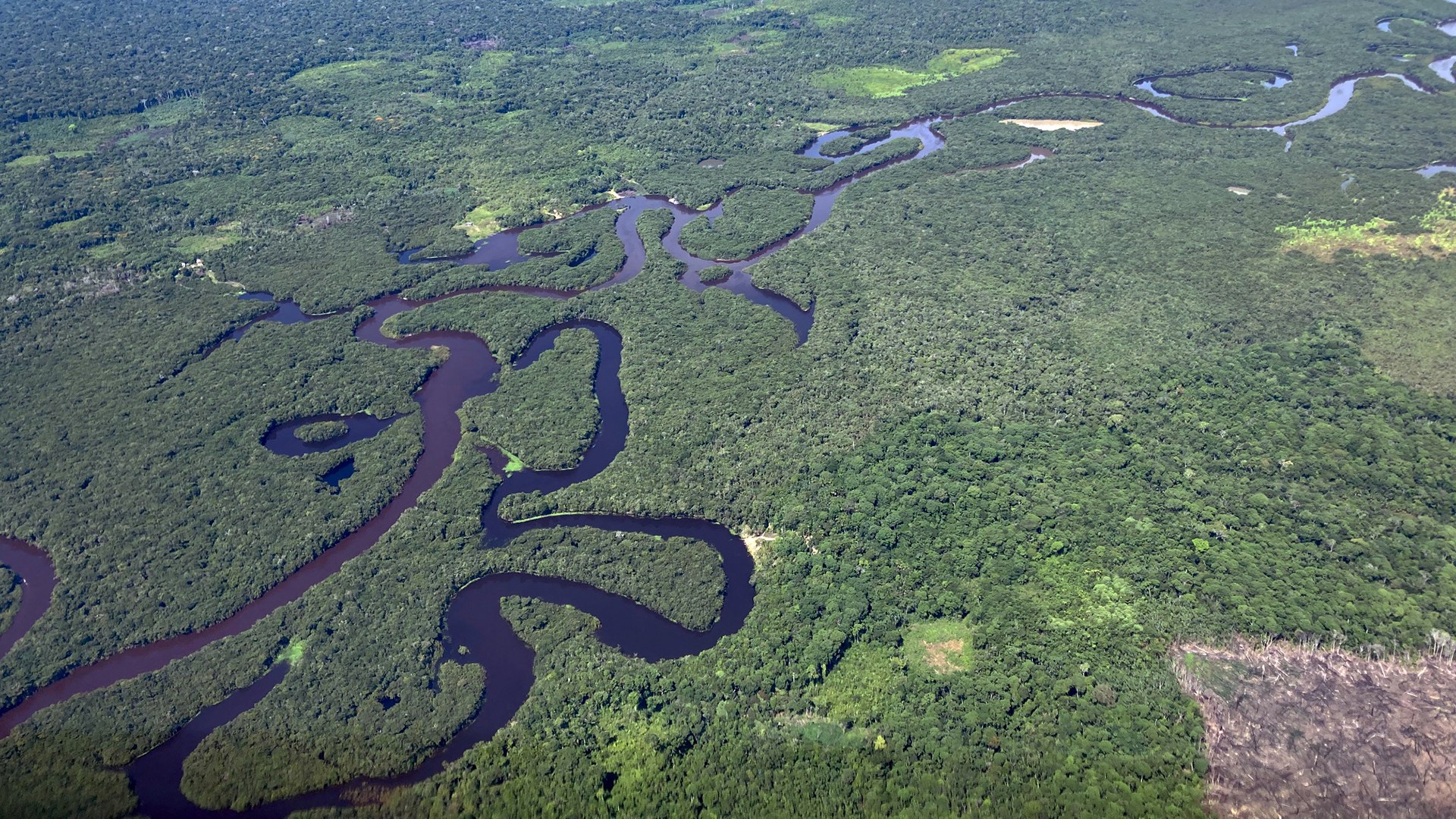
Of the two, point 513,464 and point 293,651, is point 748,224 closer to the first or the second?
point 513,464

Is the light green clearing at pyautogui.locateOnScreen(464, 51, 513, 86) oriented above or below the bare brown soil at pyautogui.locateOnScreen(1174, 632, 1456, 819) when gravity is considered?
above

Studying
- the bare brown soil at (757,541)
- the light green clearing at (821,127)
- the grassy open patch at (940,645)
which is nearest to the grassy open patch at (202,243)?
the bare brown soil at (757,541)

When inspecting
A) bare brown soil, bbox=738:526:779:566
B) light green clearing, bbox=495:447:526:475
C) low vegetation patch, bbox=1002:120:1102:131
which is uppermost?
low vegetation patch, bbox=1002:120:1102:131

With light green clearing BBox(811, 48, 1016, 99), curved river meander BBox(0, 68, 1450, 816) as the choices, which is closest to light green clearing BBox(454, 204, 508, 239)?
curved river meander BBox(0, 68, 1450, 816)

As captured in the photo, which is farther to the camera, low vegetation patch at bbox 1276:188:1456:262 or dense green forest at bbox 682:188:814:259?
dense green forest at bbox 682:188:814:259

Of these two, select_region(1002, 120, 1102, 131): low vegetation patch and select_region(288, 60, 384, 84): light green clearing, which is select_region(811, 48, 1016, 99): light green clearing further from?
select_region(288, 60, 384, 84): light green clearing

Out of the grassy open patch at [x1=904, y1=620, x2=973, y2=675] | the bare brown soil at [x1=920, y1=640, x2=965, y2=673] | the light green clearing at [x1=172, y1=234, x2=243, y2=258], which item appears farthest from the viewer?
the light green clearing at [x1=172, y1=234, x2=243, y2=258]

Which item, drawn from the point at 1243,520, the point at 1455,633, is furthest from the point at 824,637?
the point at 1455,633

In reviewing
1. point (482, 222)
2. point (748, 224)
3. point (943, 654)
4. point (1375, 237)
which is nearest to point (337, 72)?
point (482, 222)
